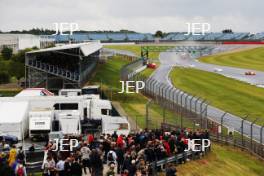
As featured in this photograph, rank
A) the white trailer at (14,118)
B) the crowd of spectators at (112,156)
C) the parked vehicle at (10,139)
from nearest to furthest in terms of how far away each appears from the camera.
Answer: the crowd of spectators at (112,156) → the parked vehicle at (10,139) → the white trailer at (14,118)

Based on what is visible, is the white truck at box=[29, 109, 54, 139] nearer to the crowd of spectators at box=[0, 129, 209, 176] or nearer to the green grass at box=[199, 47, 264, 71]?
the crowd of spectators at box=[0, 129, 209, 176]

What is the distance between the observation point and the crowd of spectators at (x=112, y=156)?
73.5 ft

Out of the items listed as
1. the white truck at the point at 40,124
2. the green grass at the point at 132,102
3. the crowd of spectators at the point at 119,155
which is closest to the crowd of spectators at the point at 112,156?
the crowd of spectators at the point at 119,155

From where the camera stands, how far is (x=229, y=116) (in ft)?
176

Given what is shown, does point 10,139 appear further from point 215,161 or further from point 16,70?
point 16,70

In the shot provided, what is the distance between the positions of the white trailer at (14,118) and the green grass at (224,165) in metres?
10.3

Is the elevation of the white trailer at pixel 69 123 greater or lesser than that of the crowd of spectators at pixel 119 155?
lesser

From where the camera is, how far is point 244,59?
141m

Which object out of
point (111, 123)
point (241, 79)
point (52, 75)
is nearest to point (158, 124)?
point (111, 123)

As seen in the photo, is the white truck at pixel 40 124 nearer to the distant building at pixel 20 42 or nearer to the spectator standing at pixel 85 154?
the spectator standing at pixel 85 154

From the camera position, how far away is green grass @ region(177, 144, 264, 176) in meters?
30.3

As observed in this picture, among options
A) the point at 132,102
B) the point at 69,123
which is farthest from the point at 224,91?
the point at 69,123

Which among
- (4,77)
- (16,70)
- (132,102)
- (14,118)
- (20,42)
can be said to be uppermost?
(20,42)

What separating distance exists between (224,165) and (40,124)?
36.2ft
